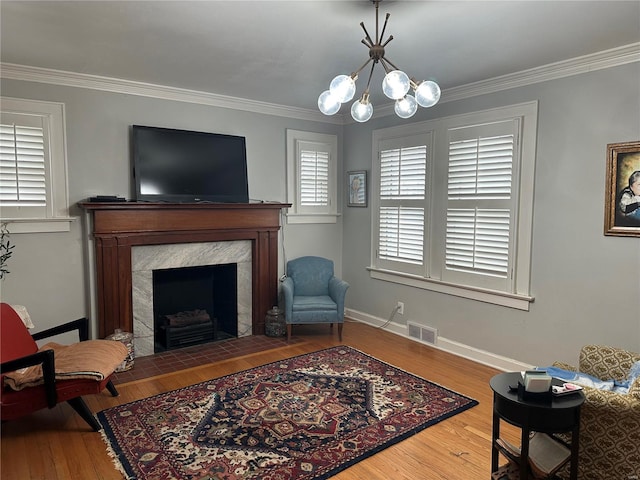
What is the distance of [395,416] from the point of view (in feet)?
9.93

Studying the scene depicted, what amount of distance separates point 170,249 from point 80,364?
1.64 m

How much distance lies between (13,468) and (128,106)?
3030mm

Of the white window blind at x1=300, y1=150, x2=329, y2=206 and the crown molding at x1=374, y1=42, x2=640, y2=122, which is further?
the white window blind at x1=300, y1=150, x2=329, y2=206

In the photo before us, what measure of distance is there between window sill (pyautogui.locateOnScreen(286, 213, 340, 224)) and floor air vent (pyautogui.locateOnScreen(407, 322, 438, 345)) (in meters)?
1.66

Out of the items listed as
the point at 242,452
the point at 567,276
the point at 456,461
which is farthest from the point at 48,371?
the point at 567,276

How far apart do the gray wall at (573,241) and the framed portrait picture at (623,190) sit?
58mm

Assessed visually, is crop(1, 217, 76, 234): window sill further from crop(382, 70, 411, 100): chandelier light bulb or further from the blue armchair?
crop(382, 70, 411, 100): chandelier light bulb

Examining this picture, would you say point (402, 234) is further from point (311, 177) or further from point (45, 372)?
point (45, 372)

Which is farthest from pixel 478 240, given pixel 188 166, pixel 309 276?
pixel 188 166

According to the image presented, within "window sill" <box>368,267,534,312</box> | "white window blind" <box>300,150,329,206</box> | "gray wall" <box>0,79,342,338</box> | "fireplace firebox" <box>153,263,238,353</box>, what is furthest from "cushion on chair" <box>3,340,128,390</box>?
"window sill" <box>368,267,534,312</box>

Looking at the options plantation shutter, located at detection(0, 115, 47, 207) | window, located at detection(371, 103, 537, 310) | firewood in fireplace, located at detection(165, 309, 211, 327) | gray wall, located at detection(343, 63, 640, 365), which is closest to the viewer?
gray wall, located at detection(343, 63, 640, 365)

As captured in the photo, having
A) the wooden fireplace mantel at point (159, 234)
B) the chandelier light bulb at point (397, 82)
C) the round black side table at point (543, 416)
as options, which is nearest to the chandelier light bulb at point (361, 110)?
the chandelier light bulb at point (397, 82)

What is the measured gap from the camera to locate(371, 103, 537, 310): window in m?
3.72

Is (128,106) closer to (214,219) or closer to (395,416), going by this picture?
(214,219)
